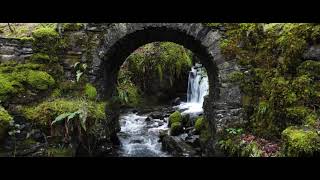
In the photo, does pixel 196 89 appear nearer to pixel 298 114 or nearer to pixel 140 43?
pixel 140 43

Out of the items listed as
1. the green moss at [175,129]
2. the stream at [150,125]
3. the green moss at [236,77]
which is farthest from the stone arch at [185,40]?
the green moss at [175,129]

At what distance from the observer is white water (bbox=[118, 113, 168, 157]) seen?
10.7m

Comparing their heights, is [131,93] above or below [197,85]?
below

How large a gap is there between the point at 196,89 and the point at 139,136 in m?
5.21

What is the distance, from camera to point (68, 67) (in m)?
8.74

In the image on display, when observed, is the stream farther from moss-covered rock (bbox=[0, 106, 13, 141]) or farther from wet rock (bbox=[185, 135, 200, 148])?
moss-covered rock (bbox=[0, 106, 13, 141])

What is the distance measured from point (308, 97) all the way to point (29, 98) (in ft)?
18.7

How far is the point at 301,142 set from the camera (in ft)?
17.2

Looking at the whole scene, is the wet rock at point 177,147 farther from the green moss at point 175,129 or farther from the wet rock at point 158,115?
the wet rock at point 158,115

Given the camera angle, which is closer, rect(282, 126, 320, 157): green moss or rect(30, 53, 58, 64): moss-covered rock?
rect(282, 126, 320, 157): green moss

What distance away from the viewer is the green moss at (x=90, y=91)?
28.3 feet

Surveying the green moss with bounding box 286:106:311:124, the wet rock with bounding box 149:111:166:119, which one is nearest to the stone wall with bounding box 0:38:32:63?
the green moss with bounding box 286:106:311:124

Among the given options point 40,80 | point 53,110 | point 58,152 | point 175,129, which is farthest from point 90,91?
point 175,129
